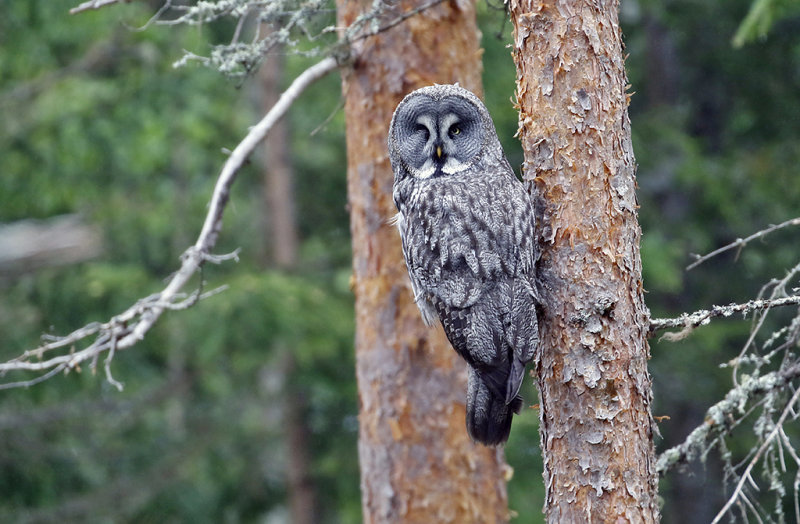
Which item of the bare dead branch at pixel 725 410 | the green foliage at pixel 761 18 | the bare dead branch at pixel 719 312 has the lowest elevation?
the bare dead branch at pixel 725 410

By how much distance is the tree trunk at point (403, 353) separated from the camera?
5.10 meters

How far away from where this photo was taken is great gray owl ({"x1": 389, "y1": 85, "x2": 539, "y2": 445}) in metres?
3.59

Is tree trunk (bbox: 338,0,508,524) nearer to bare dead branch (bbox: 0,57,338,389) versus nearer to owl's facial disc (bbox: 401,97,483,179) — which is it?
bare dead branch (bbox: 0,57,338,389)

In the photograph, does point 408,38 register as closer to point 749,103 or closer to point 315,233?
point 315,233

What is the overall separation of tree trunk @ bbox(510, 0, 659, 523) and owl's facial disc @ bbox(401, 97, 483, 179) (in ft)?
1.90

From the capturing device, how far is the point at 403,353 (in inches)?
203

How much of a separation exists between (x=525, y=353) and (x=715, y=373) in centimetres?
745

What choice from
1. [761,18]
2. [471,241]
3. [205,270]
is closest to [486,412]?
[471,241]

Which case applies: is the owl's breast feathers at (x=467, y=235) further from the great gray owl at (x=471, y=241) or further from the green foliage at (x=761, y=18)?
the green foliage at (x=761, y=18)

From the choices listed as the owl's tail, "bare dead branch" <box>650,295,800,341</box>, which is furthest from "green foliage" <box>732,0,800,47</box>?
the owl's tail

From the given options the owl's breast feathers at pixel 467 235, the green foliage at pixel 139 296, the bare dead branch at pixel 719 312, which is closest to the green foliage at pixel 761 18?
the owl's breast feathers at pixel 467 235

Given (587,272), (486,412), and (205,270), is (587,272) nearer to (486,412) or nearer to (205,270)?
(486,412)

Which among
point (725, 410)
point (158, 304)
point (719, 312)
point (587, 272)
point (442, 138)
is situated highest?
point (442, 138)

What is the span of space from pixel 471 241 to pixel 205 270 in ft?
19.8
